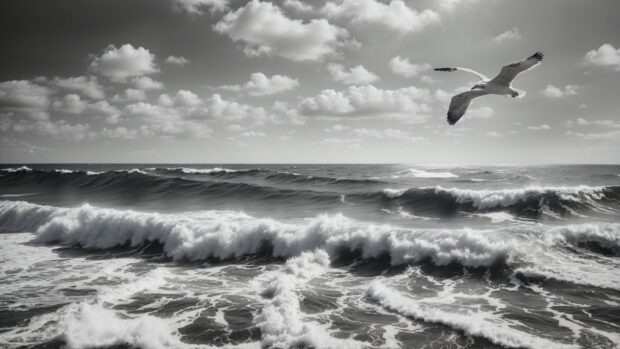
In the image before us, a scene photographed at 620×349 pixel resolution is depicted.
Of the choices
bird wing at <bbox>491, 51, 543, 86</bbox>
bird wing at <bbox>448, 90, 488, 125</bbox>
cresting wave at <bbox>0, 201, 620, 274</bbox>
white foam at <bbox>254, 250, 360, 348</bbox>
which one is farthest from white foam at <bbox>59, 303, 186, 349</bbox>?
bird wing at <bbox>491, 51, 543, 86</bbox>

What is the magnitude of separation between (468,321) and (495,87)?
4.57 m

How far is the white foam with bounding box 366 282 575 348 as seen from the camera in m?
6.73

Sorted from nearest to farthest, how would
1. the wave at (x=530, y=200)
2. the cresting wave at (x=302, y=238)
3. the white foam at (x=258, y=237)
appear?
1. the cresting wave at (x=302, y=238)
2. the white foam at (x=258, y=237)
3. the wave at (x=530, y=200)

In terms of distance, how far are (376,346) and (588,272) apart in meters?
7.13

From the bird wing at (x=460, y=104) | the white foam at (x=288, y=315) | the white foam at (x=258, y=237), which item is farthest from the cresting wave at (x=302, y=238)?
the bird wing at (x=460, y=104)

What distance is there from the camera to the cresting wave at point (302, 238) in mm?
11678

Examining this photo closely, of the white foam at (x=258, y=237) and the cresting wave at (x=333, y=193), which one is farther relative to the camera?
the cresting wave at (x=333, y=193)

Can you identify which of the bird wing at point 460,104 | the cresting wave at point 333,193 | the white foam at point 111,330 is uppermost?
the bird wing at point 460,104

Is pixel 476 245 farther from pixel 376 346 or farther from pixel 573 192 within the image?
pixel 573 192

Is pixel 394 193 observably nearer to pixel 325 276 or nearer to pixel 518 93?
pixel 325 276

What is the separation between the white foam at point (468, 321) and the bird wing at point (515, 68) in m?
4.64

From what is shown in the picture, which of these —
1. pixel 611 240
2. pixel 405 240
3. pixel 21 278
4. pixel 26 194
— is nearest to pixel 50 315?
pixel 21 278

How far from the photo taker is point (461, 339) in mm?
6898

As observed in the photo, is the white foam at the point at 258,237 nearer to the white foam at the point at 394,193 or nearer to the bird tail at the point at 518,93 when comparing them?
the bird tail at the point at 518,93
